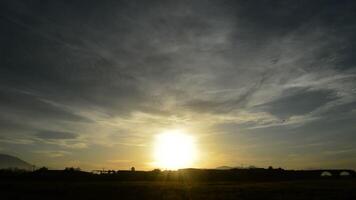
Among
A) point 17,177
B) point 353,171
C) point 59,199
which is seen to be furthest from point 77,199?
point 353,171

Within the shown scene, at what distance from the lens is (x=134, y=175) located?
82438 mm

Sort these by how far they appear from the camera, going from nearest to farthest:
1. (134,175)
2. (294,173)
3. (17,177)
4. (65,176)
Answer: (17,177), (65,176), (134,175), (294,173)

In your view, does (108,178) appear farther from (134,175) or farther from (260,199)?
(260,199)

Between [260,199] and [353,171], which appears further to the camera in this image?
[353,171]

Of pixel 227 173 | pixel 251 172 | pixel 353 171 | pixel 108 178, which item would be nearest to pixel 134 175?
pixel 108 178

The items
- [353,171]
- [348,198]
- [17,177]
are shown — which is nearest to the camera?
[348,198]

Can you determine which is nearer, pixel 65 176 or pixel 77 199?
pixel 77 199

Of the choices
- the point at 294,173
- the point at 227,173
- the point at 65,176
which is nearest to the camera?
the point at 65,176

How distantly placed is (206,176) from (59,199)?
58564 millimetres

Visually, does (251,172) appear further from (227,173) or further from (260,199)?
(260,199)

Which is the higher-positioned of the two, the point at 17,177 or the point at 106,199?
the point at 17,177

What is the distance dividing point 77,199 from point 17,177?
1809 inches

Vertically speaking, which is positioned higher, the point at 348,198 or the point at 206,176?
the point at 206,176

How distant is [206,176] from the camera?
8500 centimetres
